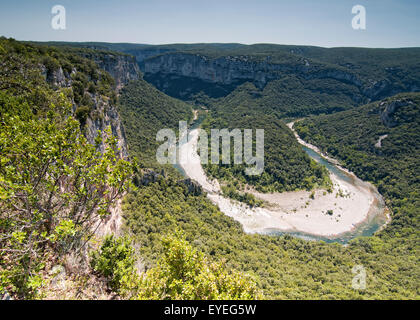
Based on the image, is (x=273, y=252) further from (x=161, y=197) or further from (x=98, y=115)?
(x=98, y=115)

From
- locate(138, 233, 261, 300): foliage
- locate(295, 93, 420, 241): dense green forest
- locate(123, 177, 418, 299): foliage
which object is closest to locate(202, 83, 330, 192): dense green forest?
locate(295, 93, 420, 241): dense green forest

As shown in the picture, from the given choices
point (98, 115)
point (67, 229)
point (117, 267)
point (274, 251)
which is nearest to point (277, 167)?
point (274, 251)

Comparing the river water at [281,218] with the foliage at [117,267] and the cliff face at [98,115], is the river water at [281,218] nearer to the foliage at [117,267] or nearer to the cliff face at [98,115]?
the cliff face at [98,115]

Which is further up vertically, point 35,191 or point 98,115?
point 98,115

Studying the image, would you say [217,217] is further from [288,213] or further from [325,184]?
[325,184]

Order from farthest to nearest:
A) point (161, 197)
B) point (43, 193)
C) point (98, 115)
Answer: point (161, 197) < point (98, 115) < point (43, 193)

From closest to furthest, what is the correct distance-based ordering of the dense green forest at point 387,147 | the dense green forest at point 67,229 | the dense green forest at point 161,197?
the dense green forest at point 67,229 → the dense green forest at point 161,197 → the dense green forest at point 387,147

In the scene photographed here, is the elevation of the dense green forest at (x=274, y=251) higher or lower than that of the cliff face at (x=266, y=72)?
lower

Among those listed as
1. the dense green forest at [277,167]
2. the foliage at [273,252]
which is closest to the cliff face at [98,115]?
the foliage at [273,252]

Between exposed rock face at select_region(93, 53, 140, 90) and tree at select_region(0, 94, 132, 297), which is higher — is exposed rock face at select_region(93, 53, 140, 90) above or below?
above

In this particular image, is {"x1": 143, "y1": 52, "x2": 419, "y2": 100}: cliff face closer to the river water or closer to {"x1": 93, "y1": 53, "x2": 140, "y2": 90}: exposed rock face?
{"x1": 93, "y1": 53, "x2": 140, "y2": 90}: exposed rock face
